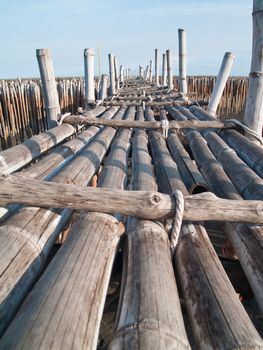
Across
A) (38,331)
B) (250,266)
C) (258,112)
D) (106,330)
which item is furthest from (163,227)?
(258,112)

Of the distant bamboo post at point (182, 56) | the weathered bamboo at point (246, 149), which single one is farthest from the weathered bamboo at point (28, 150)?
the distant bamboo post at point (182, 56)

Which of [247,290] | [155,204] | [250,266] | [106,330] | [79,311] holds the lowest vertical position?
[106,330]

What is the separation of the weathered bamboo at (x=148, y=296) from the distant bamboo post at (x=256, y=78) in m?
2.73

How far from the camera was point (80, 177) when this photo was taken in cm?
322

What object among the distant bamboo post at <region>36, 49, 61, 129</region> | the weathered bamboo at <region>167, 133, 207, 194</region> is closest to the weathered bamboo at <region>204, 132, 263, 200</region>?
the weathered bamboo at <region>167, 133, 207, 194</region>

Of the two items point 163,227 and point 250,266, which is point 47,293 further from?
point 250,266

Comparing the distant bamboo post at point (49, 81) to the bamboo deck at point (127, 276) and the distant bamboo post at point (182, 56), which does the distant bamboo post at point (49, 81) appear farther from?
the distant bamboo post at point (182, 56)

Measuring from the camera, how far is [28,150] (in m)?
3.80

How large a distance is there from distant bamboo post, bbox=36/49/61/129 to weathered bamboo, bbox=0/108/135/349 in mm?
3915

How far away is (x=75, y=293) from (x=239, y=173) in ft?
7.21

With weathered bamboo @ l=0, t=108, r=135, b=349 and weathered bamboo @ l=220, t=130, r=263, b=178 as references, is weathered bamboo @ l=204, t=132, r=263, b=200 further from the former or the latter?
weathered bamboo @ l=0, t=108, r=135, b=349

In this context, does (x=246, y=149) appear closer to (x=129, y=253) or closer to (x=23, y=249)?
(x=129, y=253)

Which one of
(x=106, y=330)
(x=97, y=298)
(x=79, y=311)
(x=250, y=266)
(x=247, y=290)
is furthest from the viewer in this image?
(x=106, y=330)

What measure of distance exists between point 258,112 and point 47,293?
375cm
